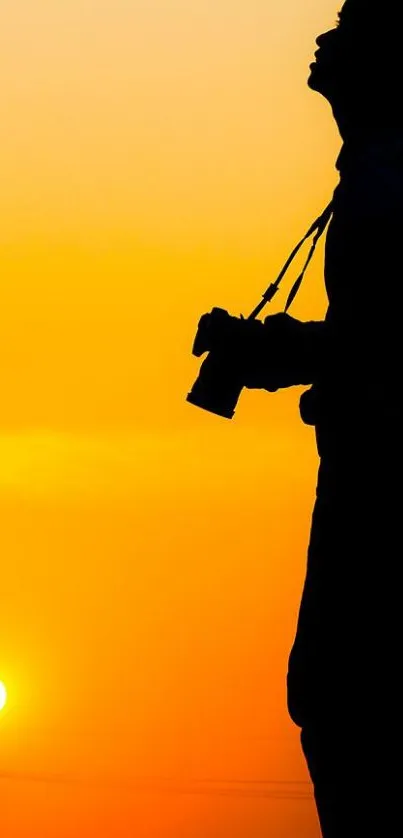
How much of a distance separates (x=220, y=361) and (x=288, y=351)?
0.29m

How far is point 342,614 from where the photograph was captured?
9.73 metres

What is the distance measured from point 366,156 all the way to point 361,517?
1369mm

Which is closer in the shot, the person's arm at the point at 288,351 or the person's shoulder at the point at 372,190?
the person's shoulder at the point at 372,190

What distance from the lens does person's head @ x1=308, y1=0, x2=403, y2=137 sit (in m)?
9.89

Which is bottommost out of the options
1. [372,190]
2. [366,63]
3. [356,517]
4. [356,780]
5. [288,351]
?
[356,780]

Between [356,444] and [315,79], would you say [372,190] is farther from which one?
[356,444]

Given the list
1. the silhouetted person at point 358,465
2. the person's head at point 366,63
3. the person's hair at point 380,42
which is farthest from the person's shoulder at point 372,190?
the person's hair at point 380,42

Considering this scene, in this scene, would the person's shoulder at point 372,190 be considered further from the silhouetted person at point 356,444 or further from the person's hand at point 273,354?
the person's hand at point 273,354

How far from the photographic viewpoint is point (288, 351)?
32.3 ft

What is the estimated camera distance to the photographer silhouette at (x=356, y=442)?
9.62 meters

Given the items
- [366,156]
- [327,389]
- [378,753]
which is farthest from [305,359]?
[378,753]

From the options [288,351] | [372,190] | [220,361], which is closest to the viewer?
[372,190]

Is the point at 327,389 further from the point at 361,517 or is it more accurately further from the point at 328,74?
the point at 328,74

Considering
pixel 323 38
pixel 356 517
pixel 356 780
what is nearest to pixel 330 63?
pixel 323 38
